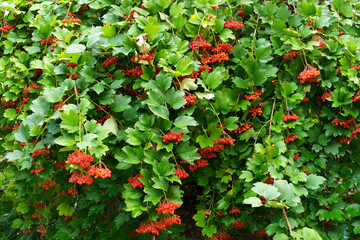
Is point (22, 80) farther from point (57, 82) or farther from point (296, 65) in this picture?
point (296, 65)

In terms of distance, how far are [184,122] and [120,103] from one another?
1.21 feet

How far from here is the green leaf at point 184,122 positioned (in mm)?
1500

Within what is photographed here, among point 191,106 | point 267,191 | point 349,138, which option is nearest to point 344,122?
point 349,138

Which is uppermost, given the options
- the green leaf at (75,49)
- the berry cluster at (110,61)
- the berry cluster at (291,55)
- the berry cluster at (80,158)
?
the green leaf at (75,49)

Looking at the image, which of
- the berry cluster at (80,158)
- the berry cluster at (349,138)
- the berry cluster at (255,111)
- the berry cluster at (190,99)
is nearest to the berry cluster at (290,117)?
the berry cluster at (255,111)

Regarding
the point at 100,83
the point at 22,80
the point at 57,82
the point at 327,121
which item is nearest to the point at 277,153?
the point at 327,121

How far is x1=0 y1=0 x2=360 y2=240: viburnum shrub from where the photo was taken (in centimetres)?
153

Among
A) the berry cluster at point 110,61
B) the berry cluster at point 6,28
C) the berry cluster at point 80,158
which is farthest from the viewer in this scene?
the berry cluster at point 6,28

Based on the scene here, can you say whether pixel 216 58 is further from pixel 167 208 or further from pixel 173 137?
pixel 167 208

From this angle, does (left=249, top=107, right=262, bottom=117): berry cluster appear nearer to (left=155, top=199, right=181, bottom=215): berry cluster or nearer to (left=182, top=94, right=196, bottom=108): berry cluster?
(left=182, top=94, right=196, bottom=108): berry cluster

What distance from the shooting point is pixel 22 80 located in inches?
79.5

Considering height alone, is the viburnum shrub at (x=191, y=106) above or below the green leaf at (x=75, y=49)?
below

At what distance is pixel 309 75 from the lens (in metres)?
1.79

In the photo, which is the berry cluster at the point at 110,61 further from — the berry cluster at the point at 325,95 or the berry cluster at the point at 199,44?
the berry cluster at the point at 325,95
